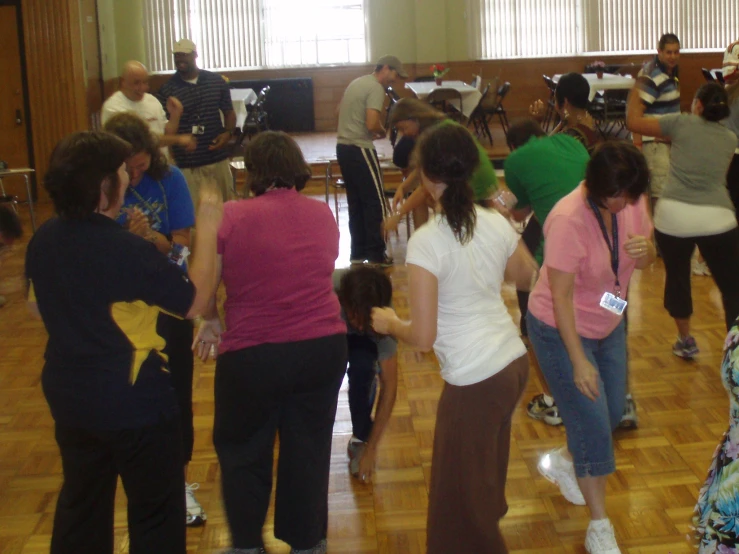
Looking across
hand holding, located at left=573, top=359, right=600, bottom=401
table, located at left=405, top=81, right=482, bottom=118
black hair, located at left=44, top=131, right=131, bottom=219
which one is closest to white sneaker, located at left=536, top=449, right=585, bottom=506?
hand holding, located at left=573, top=359, right=600, bottom=401

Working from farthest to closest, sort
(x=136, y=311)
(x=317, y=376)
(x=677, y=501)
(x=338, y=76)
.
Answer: (x=338, y=76) < (x=677, y=501) < (x=317, y=376) < (x=136, y=311)

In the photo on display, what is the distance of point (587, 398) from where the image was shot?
8.25 ft

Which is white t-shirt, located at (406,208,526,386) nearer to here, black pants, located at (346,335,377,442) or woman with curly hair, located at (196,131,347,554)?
woman with curly hair, located at (196,131,347,554)

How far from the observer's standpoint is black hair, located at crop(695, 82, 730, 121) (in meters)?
3.70

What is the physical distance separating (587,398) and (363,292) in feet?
2.44

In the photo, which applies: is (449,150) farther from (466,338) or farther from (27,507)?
(27,507)

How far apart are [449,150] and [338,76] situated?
11816 mm

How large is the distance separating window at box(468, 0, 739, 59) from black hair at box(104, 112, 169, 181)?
11.7 metres

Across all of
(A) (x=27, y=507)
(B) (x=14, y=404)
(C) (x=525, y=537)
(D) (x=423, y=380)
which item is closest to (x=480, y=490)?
(C) (x=525, y=537)

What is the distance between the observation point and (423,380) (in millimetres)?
4184

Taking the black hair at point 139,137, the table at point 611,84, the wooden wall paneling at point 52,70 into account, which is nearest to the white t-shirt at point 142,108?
the black hair at point 139,137

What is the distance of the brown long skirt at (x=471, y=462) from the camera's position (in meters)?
2.16

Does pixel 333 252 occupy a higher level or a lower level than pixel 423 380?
higher

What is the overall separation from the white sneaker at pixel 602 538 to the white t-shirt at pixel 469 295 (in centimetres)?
75
